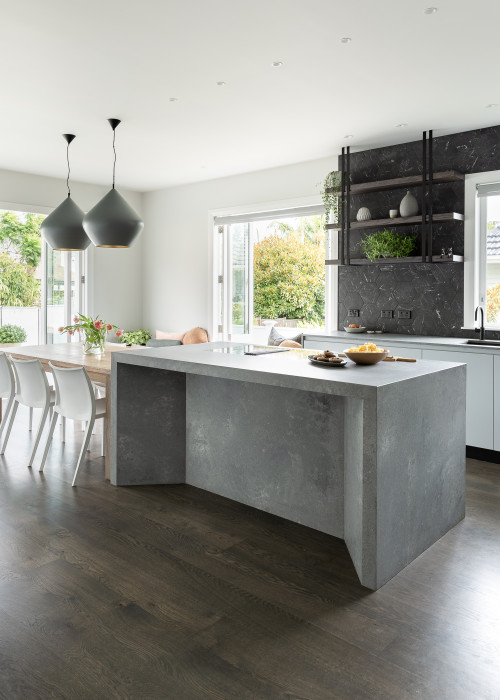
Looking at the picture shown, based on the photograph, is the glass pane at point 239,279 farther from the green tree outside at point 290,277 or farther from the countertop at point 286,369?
the green tree outside at point 290,277

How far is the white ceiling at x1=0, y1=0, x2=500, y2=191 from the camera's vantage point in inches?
109

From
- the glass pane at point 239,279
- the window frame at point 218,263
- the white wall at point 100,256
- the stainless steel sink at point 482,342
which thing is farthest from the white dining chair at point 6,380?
A: the stainless steel sink at point 482,342

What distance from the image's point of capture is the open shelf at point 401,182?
462 centimetres

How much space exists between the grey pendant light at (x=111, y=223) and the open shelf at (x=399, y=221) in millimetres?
2089

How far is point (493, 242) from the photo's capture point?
4762 millimetres

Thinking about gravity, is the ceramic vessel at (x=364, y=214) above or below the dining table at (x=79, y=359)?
above

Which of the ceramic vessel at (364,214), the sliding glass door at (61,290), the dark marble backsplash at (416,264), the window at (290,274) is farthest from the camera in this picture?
the window at (290,274)

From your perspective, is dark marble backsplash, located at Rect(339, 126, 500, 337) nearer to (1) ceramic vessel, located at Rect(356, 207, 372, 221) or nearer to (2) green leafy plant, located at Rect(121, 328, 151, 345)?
(1) ceramic vessel, located at Rect(356, 207, 372, 221)

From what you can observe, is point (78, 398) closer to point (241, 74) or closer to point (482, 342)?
point (241, 74)

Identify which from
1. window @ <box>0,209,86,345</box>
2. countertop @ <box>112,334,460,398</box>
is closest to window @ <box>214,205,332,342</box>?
window @ <box>0,209,86,345</box>

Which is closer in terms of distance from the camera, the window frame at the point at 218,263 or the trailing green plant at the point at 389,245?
the trailing green plant at the point at 389,245

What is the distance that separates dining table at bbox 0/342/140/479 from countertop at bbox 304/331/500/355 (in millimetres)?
1807

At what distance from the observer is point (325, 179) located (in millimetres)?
5559

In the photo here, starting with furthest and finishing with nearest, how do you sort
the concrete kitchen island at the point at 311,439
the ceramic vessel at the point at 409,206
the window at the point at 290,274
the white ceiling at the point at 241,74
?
the window at the point at 290,274, the ceramic vessel at the point at 409,206, the white ceiling at the point at 241,74, the concrete kitchen island at the point at 311,439
